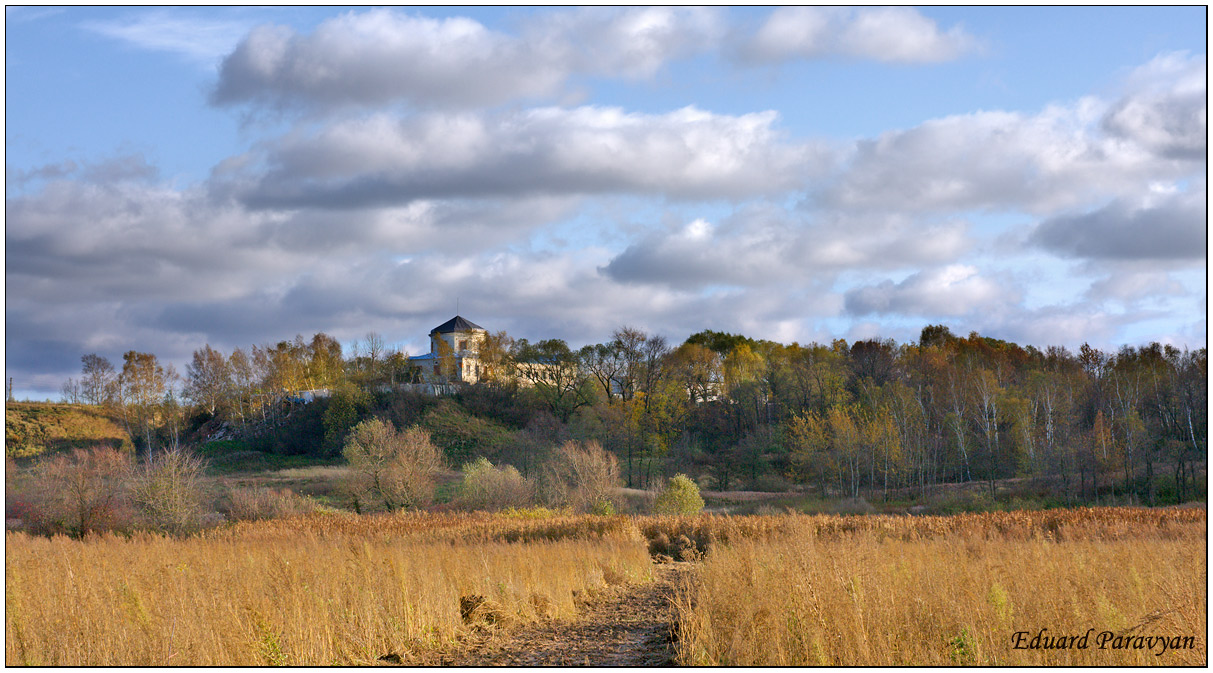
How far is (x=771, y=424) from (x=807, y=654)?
67.8 m

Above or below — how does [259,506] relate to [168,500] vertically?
below

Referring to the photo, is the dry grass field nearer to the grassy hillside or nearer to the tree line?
the tree line

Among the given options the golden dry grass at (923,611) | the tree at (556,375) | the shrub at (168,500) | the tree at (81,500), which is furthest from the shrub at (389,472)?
the tree at (556,375)

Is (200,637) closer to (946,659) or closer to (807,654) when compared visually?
(807,654)

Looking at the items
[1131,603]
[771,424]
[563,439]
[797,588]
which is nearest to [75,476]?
[797,588]

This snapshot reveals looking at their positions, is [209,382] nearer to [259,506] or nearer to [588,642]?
[259,506]

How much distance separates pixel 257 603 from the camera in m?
9.23

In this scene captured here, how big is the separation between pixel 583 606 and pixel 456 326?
101 metres

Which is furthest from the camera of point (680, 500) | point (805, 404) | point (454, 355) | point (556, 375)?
point (454, 355)

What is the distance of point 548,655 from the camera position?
Answer: 393 inches

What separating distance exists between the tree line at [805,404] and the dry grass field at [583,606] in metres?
42.0

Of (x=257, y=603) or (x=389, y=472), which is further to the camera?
(x=389, y=472)

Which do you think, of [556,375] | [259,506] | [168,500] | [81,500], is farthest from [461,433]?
[168,500]

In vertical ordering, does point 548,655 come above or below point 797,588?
below
